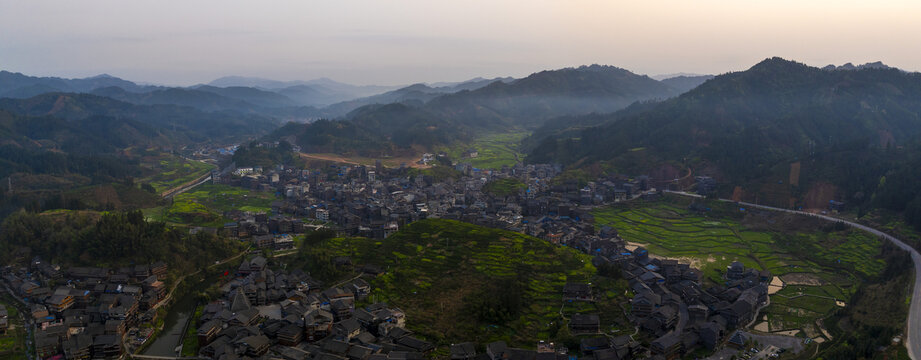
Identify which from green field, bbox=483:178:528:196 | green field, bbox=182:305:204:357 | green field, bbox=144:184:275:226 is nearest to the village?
green field, bbox=182:305:204:357

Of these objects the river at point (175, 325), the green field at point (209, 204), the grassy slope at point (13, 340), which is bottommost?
the river at point (175, 325)

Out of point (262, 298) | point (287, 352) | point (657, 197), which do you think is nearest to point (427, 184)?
point (657, 197)

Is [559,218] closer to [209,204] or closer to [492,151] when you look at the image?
[209,204]

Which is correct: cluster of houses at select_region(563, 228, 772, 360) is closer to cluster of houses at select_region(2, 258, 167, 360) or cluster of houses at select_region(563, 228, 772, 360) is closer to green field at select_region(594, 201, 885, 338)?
green field at select_region(594, 201, 885, 338)

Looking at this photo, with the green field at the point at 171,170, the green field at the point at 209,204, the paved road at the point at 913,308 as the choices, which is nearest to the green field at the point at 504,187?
the green field at the point at 209,204

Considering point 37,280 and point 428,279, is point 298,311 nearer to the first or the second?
point 428,279

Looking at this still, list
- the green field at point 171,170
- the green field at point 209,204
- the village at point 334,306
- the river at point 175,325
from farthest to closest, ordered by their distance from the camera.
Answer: the green field at point 171,170, the green field at point 209,204, the river at point 175,325, the village at point 334,306

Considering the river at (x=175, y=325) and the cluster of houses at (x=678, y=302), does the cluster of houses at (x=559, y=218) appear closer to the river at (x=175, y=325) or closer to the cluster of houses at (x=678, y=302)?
the cluster of houses at (x=678, y=302)
